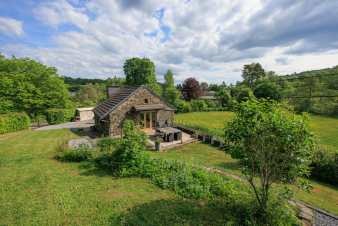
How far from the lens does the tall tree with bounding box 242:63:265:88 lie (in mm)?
60406

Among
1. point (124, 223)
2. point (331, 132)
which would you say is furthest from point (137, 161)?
point (331, 132)

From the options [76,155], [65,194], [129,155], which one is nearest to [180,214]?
[129,155]

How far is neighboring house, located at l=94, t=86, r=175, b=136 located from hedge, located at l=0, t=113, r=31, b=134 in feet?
31.0

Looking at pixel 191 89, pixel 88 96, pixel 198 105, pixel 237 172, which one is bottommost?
pixel 237 172

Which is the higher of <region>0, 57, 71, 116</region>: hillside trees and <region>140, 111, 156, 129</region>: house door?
<region>0, 57, 71, 116</region>: hillside trees

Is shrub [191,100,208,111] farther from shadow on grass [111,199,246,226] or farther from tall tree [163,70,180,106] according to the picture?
shadow on grass [111,199,246,226]

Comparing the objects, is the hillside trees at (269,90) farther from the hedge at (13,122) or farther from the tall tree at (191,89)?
the hedge at (13,122)

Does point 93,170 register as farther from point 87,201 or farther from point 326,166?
point 326,166

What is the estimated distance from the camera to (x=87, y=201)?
16.8ft

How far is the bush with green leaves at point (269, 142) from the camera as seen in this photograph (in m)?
3.54

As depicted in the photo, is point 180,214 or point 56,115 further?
point 56,115

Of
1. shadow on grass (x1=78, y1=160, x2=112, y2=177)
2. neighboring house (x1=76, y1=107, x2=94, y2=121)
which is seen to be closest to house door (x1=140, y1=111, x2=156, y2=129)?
shadow on grass (x1=78, y1=160, x2=112, y2=177)

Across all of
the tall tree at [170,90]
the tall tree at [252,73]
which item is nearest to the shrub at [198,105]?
the tall tree at [170,90]

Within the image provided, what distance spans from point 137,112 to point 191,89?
33639mm
